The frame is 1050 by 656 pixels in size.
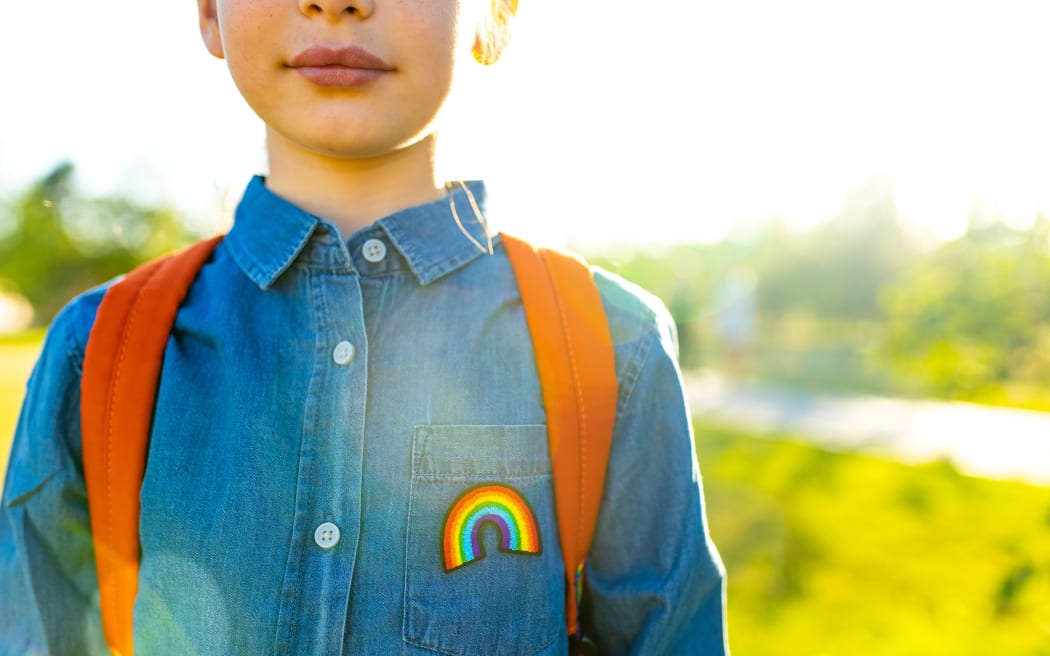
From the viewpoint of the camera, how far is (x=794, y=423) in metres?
9.09

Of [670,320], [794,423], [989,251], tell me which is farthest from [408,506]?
[794,423]

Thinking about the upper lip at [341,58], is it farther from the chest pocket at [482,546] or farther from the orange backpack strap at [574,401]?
the chest pocket at [482,546]

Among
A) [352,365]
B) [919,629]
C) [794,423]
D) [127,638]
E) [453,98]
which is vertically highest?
[453,98]

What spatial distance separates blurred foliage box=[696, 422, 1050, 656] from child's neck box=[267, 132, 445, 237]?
2901mm

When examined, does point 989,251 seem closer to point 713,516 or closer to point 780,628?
point 713,516

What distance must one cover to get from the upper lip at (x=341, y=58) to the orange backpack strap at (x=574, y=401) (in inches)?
→ 18.0

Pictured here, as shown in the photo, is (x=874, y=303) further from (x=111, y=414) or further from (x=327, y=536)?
(x=111, y=414)

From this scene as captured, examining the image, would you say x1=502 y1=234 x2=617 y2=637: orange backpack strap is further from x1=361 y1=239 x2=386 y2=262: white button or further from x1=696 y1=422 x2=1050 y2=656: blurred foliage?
x1=696 y1=422 x2=1050 y2=656: blurred foliage

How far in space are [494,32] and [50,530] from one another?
120cm

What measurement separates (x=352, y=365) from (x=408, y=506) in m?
0.25

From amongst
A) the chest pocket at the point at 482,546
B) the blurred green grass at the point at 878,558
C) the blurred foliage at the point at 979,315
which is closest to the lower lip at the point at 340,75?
the chest pocket at the point at 482,546

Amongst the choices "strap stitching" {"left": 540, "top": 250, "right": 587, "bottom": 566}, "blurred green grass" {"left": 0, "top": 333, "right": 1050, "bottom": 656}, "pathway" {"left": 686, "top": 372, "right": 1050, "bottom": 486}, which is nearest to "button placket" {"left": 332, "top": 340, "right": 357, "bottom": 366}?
"strap stitching" {"left": 540, "top": 250, "right": 587, "bottom": 566}

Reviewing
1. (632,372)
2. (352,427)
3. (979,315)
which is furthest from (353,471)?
(979,315)

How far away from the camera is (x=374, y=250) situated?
146cm
